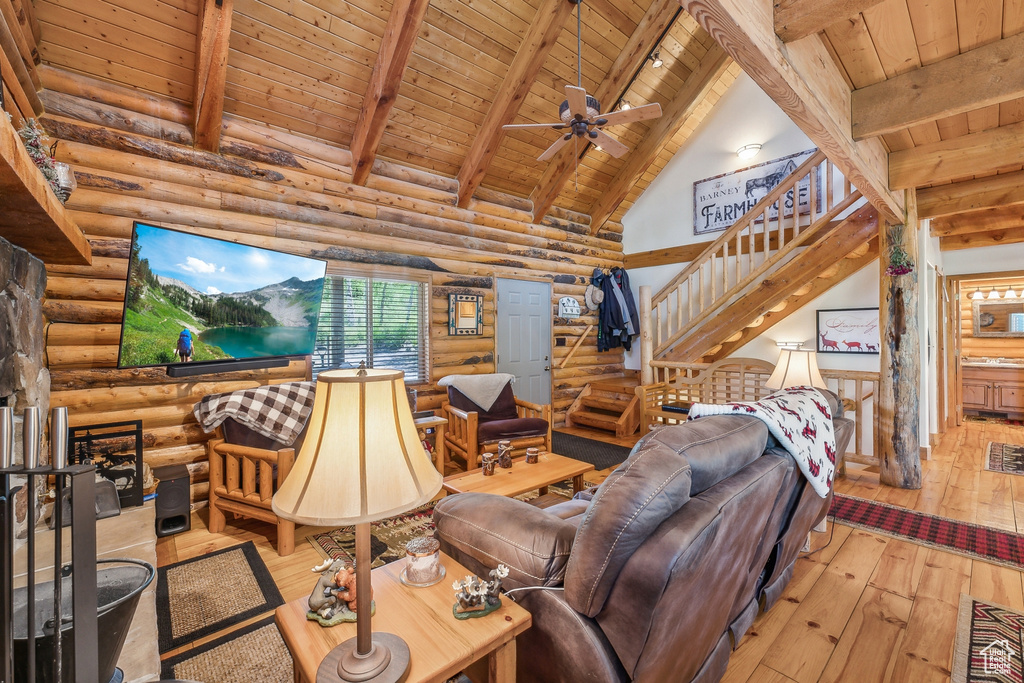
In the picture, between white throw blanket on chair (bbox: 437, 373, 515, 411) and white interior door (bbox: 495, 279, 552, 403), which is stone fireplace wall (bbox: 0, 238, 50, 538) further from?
white interior door (bbox: 495, 279, 552, 403)

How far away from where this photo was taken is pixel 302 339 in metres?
3.75

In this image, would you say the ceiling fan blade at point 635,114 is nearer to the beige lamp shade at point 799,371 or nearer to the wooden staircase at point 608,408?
the beige lamp shade at point 799,371

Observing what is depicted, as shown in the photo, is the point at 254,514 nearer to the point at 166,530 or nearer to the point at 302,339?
the point at 166,530

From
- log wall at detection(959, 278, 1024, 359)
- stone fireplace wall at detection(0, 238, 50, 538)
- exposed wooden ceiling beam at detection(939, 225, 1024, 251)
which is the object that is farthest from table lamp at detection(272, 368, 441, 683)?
log wall at detection(959, 278, 1024, 359)

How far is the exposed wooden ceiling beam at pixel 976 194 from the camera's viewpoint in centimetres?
365

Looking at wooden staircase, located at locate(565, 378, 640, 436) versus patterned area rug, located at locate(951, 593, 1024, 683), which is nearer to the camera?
patterned area rug, located at locate(951, 593, 1024, 683)

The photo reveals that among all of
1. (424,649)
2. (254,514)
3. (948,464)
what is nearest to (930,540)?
(948,464)

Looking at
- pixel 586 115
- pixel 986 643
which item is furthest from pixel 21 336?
pixel 986 643

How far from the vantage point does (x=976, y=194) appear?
3734 mm

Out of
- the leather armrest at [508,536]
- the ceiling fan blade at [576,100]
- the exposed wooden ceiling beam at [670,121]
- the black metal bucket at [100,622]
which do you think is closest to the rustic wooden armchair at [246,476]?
the black metal bucket at [100,622]

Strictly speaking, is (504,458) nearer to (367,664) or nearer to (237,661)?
(237,661)

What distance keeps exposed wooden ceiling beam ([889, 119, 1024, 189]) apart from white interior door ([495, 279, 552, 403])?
359 centimetres

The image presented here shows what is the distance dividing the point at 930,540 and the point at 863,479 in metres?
1.27

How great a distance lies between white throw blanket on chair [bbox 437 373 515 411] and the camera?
4438 millimetres
